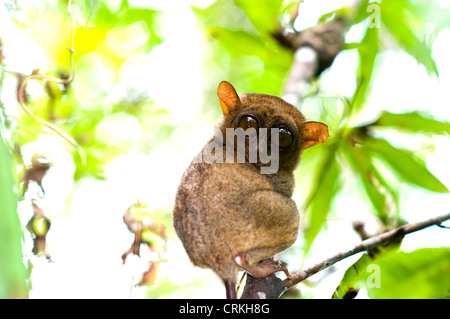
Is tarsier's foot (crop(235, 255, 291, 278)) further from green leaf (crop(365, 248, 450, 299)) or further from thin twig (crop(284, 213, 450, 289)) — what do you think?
green leaf (crop(365, 248, 450, 299))

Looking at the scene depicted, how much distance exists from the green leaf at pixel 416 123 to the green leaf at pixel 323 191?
411 mm

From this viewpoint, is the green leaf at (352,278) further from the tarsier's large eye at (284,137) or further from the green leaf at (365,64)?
the green leaf at (365,64)

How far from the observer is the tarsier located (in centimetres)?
181

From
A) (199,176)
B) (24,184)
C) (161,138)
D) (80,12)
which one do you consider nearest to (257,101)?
(199,176)

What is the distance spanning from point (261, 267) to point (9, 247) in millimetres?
1211

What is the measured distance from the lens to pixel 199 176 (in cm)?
190

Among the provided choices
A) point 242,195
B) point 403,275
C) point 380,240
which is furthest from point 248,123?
point 403,275

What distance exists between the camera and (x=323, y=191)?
2.90 meters

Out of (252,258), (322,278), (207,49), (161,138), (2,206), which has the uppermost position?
(2,206)

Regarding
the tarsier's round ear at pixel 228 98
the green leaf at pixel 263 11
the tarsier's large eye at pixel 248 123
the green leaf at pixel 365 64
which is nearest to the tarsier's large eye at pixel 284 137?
the tarsier's large eye at pixel 248 123

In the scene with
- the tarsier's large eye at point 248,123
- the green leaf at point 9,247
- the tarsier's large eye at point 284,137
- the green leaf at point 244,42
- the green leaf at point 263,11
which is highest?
the green leaf at point 9,247

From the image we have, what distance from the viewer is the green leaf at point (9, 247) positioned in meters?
0.75
